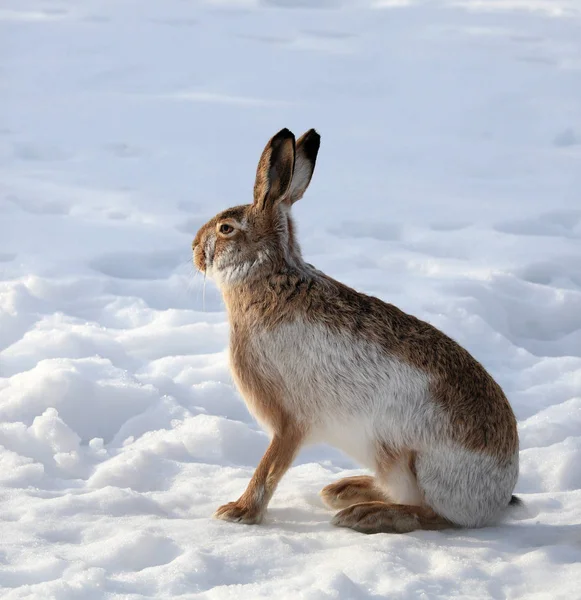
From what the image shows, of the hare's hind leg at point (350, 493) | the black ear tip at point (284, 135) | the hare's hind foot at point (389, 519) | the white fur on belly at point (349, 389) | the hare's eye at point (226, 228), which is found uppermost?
the black ear tip at point (284, 135)

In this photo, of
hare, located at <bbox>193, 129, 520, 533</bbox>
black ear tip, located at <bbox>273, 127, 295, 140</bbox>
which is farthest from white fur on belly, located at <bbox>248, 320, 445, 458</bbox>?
black ear tip, located at <bbox>273, 127, 295, 140</bbox>

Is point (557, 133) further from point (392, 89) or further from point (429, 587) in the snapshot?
point (429, 587)

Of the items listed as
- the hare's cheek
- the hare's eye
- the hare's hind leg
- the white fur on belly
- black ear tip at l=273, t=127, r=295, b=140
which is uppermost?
black ear tip at l=273, t=127, r=295, b=140

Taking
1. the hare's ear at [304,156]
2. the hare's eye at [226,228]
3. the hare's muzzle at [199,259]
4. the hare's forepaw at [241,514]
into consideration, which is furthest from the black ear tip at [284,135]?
the hare's forepaw at [241,514]

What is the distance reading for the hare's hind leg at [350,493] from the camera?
4168 millimetres

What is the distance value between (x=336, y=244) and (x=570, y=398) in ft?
8.26

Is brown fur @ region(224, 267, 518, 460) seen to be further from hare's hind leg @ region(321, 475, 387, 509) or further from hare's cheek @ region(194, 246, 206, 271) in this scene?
hare's hind leg @ region(321, 475, 387, 509)

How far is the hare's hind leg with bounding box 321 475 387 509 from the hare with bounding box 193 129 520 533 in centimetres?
15

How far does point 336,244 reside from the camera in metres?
7.70

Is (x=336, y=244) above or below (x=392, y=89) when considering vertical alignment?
below

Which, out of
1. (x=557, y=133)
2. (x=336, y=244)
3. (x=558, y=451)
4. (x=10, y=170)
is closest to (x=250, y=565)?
(x=558, y=451)

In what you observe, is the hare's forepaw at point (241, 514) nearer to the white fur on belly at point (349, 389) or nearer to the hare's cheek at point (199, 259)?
the white fur on belly at point (349, 389)

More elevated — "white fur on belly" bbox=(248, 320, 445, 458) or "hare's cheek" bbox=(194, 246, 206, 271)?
"hare's cheek" bbox=(194, 246, 206, 271)

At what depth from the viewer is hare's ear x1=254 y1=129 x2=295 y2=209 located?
389 cm
